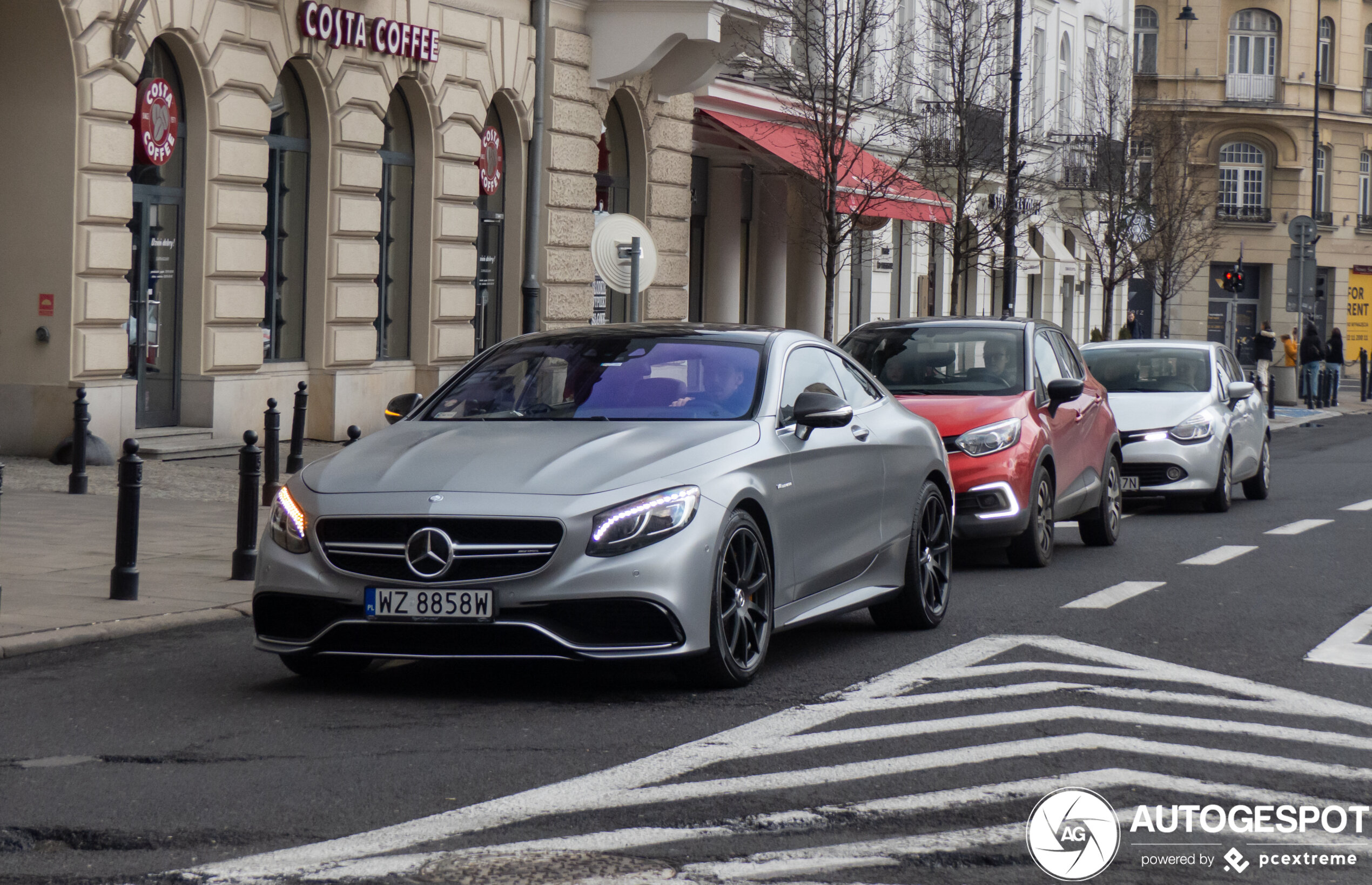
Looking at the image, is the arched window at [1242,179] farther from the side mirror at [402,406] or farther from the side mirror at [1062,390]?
the side mirror at [402,406]

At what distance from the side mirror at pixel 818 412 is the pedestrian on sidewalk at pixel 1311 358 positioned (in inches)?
1441

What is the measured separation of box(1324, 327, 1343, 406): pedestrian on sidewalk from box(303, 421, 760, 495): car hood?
39.4 m

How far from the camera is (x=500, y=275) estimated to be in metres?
25.3

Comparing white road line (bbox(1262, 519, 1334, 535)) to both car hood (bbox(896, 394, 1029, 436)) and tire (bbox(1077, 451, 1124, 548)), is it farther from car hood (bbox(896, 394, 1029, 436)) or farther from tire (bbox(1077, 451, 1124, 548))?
car hood (bbox(896, 394, 1029, 436))

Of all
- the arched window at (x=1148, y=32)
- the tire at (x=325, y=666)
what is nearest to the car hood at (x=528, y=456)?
the tire at (x=325, y=666)

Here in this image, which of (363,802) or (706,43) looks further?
(706,43)

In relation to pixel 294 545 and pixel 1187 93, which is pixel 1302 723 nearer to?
pixel 294 545

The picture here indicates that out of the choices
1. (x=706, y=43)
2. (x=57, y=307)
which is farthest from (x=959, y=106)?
(x=57, y=307)

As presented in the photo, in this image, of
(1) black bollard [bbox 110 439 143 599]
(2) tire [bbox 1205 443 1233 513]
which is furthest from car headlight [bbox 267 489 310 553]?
(2) tire [bbox 1205 443 1233 513]

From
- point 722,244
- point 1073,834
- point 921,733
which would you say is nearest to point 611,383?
point 921,733

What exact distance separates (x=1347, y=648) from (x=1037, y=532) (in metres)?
3.58

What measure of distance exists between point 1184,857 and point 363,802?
227cm

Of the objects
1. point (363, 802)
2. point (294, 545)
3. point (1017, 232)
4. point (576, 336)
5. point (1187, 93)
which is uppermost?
point (1187, 93)

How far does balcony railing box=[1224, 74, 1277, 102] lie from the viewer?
218ft
